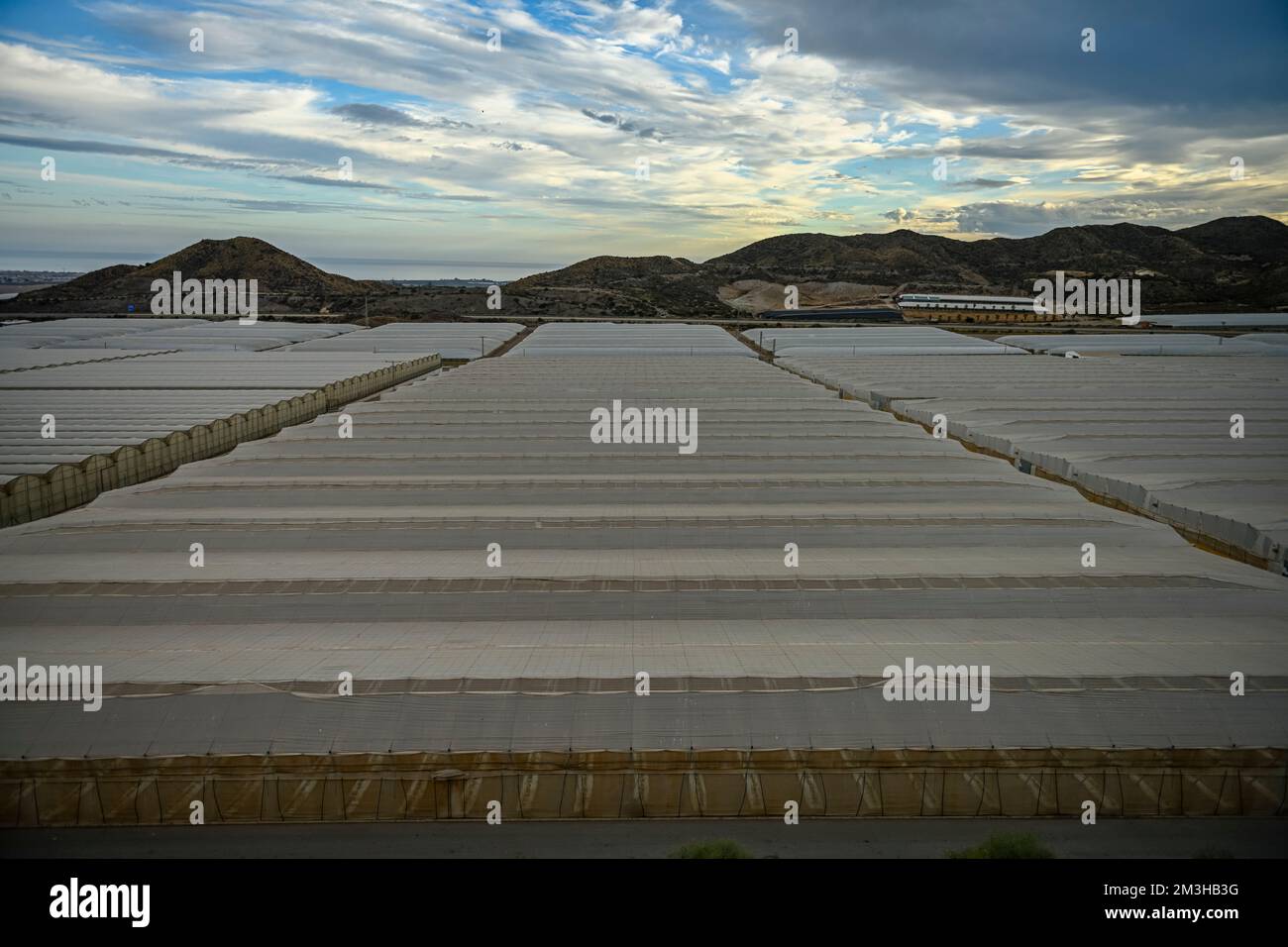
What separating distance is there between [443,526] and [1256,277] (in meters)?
159

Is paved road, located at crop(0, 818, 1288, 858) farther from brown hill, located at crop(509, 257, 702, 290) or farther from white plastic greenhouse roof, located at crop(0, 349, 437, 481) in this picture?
brown hill, located at crop(509, 257, 702, 290)

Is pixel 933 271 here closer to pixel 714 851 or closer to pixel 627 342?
pixel 627 342

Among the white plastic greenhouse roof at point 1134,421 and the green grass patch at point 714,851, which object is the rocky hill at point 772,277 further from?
the green grass patch at point 714,851

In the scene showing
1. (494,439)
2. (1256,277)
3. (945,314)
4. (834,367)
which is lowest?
(494,439)

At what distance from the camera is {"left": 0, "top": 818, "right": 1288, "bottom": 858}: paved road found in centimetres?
912

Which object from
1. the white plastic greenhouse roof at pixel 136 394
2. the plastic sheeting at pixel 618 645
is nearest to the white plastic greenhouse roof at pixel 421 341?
the white plastic greenhouse roof at pixel 136 394

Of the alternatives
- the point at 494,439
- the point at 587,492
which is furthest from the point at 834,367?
the point at 587,492

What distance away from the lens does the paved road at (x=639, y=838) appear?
912cm

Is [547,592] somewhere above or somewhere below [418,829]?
above

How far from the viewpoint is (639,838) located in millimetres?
9297

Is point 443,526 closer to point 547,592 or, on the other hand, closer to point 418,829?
point 547,592

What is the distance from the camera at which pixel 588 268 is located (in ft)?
577

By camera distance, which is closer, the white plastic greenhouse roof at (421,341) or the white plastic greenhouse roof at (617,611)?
the white plastic greenhouse roof at (617,611)

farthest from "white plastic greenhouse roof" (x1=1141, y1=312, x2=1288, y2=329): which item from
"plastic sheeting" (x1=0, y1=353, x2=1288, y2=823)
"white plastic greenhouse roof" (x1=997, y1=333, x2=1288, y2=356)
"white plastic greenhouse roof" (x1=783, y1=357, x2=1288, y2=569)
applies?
"plastic sheeting" (x1=0, y1=353, x2=1288, y2=823)
